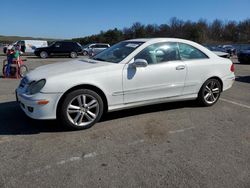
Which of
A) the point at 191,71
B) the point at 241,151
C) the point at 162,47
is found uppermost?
the point at 162,47

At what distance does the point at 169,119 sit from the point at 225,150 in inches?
57.5

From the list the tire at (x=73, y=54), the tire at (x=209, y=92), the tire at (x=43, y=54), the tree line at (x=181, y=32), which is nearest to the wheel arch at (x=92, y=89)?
the tire at (x=209, y=92)

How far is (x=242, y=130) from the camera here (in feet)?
14.6

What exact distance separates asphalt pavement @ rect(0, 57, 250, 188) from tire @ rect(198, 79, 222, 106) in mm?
376

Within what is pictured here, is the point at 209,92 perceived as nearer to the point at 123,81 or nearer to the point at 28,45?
the point at 123,81

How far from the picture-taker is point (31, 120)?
4805 mm

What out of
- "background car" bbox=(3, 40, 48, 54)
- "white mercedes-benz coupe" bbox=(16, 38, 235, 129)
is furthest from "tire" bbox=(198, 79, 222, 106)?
"background car" bbox=(3, 40, 48, 54)

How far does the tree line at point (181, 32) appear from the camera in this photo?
243ft

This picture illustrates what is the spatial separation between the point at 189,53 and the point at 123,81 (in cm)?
172

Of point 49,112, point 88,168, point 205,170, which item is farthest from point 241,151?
point 49,112

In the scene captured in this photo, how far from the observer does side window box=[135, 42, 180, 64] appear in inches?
194

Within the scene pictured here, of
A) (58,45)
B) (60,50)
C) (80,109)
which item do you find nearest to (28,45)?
(58,45)

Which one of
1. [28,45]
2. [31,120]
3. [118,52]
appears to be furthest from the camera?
[28,45]

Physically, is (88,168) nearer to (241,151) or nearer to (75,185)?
(75,185)
